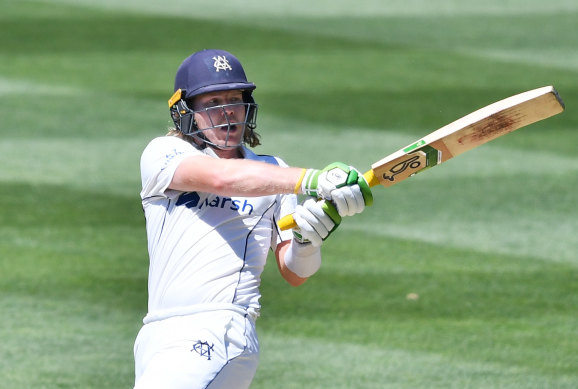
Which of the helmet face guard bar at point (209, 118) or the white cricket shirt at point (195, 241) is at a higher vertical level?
the helmet face guard bar at point (209, 118)

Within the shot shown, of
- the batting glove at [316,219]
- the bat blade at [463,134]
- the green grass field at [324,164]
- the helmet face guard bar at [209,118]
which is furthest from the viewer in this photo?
the green grass field at [324,164]

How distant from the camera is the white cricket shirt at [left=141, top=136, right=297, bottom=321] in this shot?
179 inches

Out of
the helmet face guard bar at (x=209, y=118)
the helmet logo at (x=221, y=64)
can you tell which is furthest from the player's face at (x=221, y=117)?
the helmet logo at (x=221, y=64)

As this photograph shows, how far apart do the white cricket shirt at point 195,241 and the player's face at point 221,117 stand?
0.40ft

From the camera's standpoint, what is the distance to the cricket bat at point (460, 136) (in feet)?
14.8

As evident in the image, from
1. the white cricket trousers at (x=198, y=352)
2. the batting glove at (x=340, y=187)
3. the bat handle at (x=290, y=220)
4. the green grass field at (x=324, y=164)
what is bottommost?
the green grass field at (x=324, y=164)

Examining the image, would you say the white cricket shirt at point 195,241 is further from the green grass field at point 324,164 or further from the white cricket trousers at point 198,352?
the green grass field at point 324,164

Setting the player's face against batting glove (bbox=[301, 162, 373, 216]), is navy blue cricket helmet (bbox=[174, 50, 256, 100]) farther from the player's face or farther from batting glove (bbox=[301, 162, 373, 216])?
batting glove (bbox=[301, 162, 373, 216])

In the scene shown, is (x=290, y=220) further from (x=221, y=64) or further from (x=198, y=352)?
(x=221, y=64)

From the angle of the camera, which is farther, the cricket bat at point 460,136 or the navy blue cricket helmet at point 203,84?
the navy blue cricket helmet at point 203,84

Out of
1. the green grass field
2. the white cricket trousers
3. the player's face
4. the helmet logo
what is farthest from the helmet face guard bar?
the green grass field

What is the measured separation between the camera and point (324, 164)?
11.6 m

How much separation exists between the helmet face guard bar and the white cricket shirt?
83 mm

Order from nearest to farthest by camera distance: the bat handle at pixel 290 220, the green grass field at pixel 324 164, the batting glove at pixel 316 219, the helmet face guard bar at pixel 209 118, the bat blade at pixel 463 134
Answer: the batting glove at pixel 316 219 < the bat blade at pixel 463 134 < the bat handle at pixel 290 220 < the helmet face guard bar at pixel 209 118 < the green grass field at pixel 324 164
